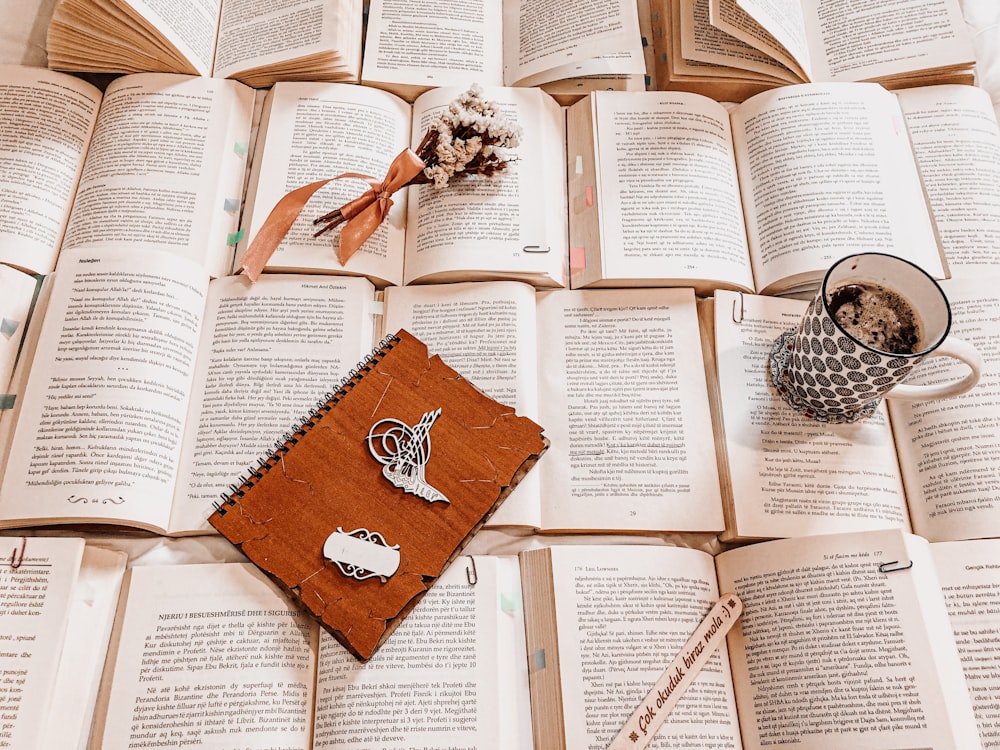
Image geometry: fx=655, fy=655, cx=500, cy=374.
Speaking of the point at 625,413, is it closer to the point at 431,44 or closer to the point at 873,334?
the point at 873,334

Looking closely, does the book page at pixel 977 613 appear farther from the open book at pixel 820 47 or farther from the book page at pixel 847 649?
the open book at pixel 820 47

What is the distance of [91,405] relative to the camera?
819mm

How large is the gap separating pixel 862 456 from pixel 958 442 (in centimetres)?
12

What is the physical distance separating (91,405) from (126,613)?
26cm

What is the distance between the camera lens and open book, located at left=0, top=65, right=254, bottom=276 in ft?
3.10

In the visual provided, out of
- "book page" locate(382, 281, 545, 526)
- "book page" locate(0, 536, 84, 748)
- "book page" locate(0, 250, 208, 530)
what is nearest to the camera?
"book page" locate(0, 536, 84, 748)

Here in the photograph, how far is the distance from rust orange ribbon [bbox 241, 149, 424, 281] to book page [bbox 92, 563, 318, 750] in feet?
1.39

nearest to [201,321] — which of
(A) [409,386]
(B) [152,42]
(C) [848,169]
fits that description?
(A) [409,386]

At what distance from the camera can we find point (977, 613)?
2.56 feet

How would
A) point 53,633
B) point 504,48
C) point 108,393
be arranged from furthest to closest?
point 504,48 → point 108,393 → point 53,633

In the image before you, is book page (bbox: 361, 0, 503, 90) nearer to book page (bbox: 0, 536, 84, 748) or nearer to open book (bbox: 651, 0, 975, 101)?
open book (bbox: 651, 0, 975, 101)

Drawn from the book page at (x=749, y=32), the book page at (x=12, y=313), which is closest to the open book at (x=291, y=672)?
the book page at (x=12, y=313)

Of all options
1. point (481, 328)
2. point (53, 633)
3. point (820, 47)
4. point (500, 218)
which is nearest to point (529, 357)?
point (481, 328)

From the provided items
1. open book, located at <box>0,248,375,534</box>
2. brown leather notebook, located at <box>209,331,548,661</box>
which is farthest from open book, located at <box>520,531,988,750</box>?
open book, located at <box>0,248,375,534</box>
